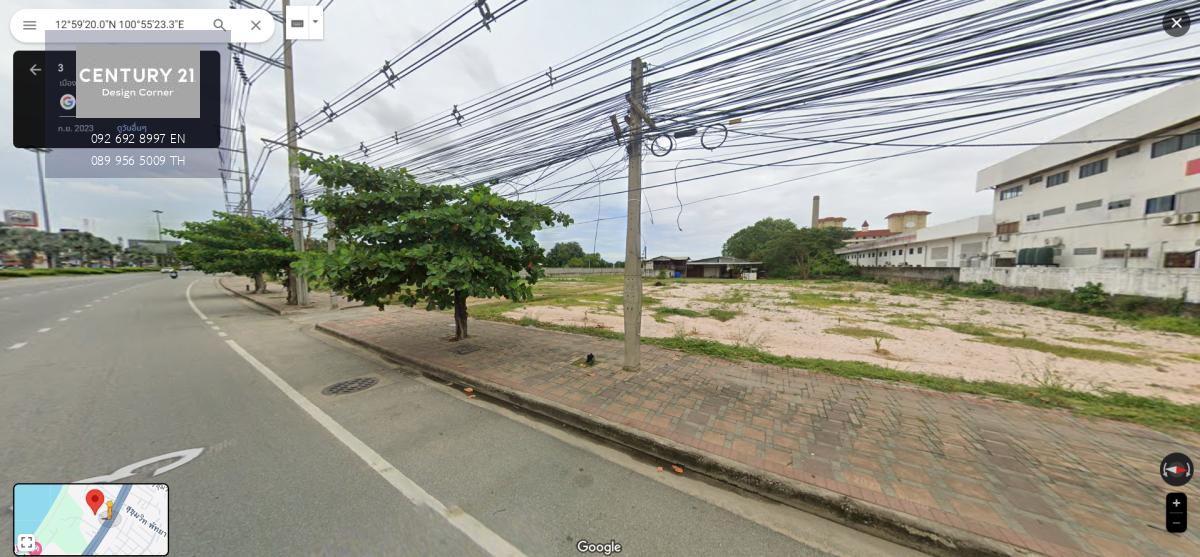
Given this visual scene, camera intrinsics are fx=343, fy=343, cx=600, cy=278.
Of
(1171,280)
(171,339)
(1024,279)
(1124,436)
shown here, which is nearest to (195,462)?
(171,339)

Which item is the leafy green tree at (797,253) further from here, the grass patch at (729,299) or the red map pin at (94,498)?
the red map pin at (94,498)

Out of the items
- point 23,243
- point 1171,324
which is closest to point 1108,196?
point 1171,324

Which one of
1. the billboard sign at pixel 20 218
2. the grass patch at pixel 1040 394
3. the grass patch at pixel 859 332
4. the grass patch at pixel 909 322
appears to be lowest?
the grass patch at pixel 859 332

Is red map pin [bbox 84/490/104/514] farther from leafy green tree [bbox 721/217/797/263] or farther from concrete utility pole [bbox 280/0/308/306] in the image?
leafy green tree [bbox 721/217/797/263]

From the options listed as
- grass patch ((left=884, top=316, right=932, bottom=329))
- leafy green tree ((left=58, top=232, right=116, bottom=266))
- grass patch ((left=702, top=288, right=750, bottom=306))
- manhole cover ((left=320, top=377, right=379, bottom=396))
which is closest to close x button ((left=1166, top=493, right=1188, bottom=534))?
manhole cover ((left=320, top=377, right=379, bottom=396))

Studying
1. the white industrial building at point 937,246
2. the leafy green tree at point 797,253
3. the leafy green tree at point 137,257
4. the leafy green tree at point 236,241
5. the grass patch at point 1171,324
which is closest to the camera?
the grass patch at point 1171,324

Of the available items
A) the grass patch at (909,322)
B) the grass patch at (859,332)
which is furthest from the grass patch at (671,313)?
the grass patch at (909,322)

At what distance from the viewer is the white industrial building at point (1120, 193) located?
1527 cm

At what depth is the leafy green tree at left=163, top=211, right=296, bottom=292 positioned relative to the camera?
12.5 m

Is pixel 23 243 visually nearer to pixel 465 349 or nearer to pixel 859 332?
pixel 465 349

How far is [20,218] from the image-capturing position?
54.9 m

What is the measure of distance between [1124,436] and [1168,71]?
11.9 ft

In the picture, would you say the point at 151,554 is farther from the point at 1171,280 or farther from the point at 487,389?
the point at 1171,280

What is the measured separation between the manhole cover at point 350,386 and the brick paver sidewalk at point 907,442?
0.74 m
